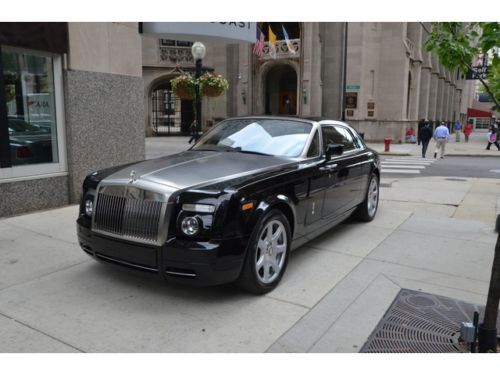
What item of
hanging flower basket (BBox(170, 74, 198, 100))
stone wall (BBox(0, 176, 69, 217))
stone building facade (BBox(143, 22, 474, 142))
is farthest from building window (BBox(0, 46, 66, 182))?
stone building facade (BBox(143, 22, 474, 142))

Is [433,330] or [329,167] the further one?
[329,167]

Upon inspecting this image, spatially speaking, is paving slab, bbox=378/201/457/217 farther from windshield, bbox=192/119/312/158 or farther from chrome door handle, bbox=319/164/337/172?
windshield, bbox=192/119/312/158

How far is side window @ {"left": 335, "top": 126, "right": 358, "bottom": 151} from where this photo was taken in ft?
21.4

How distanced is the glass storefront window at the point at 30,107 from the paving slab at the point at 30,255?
1701 millimetres

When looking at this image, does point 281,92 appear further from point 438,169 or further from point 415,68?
point 438,169

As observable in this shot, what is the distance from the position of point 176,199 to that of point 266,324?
128cm

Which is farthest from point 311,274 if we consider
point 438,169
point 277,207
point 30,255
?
point 438,169

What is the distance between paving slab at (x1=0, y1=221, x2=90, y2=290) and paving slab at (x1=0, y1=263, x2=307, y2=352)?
242 mm

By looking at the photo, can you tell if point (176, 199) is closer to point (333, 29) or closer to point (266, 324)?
point (266, 324)

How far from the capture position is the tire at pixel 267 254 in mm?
4090

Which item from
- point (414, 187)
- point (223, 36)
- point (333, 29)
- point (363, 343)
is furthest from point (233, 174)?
point (333, 29)

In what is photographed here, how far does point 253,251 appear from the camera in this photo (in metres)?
4.08

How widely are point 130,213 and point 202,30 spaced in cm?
716

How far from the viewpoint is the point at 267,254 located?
436 cm
